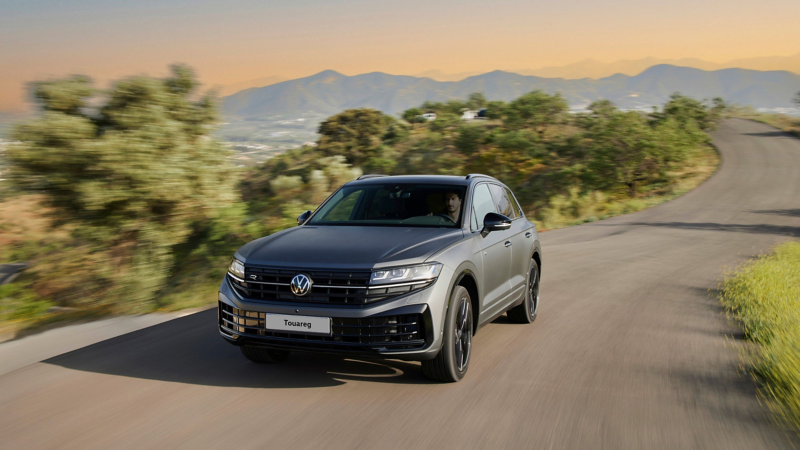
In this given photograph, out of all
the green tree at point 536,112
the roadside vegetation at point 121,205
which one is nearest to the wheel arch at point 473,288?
the roadside vegetation at point 121,205

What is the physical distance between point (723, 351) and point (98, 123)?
30.4 feet

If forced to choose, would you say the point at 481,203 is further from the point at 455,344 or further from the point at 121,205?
the point at 121,205

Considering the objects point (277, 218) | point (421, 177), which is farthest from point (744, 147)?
point (421, 177)

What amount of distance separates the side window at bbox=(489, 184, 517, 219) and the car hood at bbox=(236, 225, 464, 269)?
4.62 feet

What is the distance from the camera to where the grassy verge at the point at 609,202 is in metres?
26.1

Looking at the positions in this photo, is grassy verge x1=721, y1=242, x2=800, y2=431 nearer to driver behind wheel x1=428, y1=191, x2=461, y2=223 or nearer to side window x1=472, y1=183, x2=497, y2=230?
side window x1=472, y1=183, x2=497, y2=230

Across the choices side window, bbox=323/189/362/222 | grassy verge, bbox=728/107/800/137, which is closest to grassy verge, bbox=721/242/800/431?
side window, bbox=323/189/362/222

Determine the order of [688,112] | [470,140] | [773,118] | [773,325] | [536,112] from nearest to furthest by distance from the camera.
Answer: [773,325] < [470,140] < [536,112] < [688,112] < [773,118]

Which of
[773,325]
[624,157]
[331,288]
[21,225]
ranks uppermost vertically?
[331,288]

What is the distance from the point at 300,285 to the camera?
4359 millimetres

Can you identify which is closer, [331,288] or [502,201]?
[331,288]

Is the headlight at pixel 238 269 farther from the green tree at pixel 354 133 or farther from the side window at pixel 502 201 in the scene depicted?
the green tree at pixel 354 133

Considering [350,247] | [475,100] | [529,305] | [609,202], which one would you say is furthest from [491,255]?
[475,100]

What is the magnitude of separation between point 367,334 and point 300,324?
451mm
